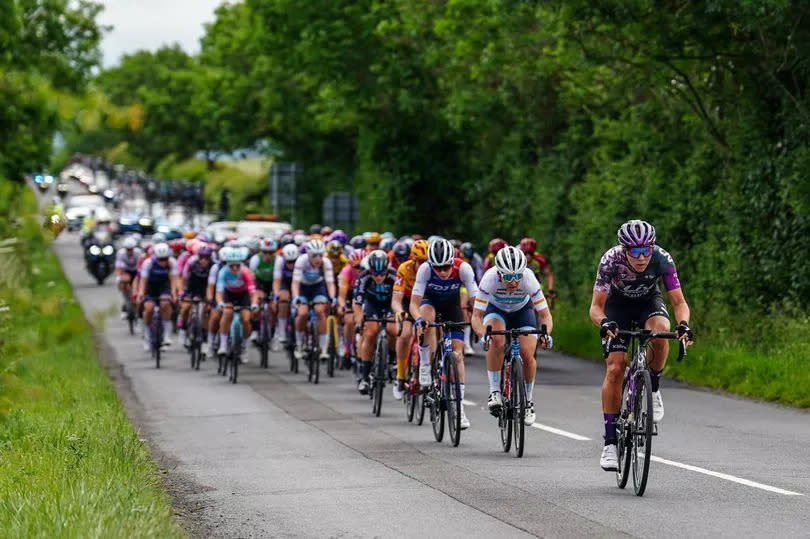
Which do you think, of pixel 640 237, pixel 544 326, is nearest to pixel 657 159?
pixel 544 326

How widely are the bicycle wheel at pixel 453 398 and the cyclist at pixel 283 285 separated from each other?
8958 mm

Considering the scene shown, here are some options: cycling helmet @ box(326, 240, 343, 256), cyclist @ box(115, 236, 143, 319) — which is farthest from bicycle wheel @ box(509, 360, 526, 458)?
cyclist @ box(115, 236, 143, 319)

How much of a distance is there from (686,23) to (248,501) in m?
13.9

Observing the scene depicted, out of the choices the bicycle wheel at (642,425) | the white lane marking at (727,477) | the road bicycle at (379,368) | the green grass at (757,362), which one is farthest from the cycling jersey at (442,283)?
the green grass at (757,362)

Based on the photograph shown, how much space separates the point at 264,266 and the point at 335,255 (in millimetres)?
2028

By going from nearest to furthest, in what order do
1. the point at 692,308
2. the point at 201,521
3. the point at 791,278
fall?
the point at 201,521 → the point at 791,278 → the point at 692,308

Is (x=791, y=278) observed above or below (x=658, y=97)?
below

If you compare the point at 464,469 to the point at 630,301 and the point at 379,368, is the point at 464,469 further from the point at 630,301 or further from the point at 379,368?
the point at 379,368

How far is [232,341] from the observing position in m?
22.2

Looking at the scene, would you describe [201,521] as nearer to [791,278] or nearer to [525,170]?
[791,278]

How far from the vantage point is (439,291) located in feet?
48.7

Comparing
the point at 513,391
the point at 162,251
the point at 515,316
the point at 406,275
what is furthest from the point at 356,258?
the point at 513,391

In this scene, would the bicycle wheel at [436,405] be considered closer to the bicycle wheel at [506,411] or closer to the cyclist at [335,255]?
the bicycle wheel at [506,411]

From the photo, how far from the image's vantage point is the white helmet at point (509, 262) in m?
13.0
